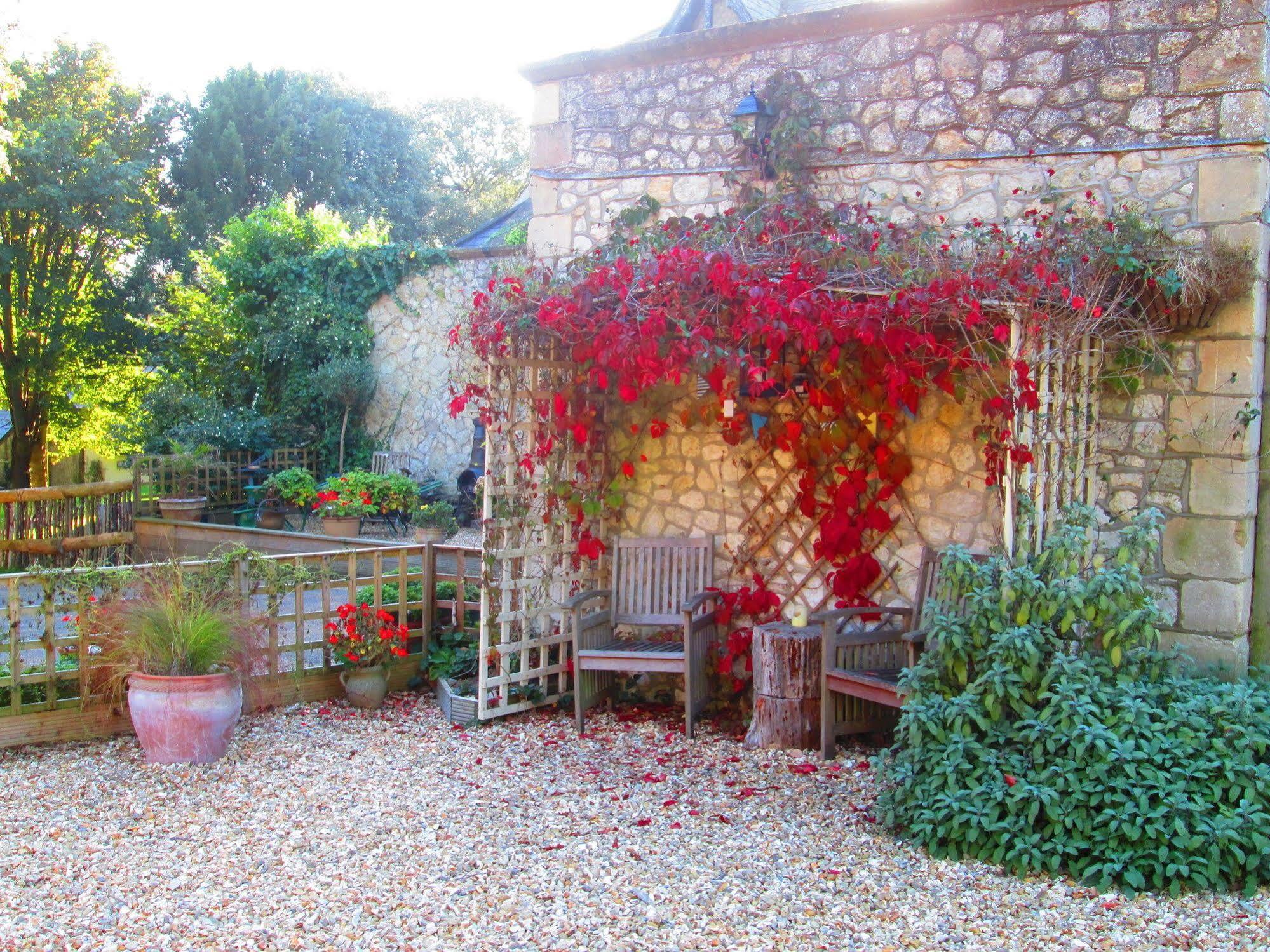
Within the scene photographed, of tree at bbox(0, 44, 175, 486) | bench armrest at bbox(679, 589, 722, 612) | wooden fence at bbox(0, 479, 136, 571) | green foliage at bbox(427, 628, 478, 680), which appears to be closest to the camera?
bench armrest at bbox(679, 589, 722, 612)

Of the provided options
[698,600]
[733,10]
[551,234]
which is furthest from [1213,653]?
[733,10]

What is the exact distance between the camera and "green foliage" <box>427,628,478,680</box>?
5.77 meters

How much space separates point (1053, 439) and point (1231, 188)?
1299 millimetres

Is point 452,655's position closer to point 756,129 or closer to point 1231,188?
point 756,129

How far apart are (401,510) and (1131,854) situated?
26.2ft

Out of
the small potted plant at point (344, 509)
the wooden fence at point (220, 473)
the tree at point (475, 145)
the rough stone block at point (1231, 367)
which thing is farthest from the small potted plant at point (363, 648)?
the tree at point (475, 145)

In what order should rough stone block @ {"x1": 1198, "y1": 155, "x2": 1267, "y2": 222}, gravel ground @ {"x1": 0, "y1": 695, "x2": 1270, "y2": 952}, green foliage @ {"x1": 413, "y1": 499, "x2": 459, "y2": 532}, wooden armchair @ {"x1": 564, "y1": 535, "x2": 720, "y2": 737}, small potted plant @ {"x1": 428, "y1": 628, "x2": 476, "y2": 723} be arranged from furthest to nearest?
green foliage @ {"x1": 413, "y1": 499, "x2": 459, "y2": 532}, small potted plant @ {"x1": 428, "y1": 628, "x2": 476, "y2": 723}, wooden armchair @ {"x1": 564, "y1": 535, "x2": 720, "y2": 737}, rough stone block @ {"x1": 1198, "y1": 155, "x2": 1267, "y2": 222}, gravel ground @ {"x1": 0, "y1": 695, "x2": 1270, "y2": 952}

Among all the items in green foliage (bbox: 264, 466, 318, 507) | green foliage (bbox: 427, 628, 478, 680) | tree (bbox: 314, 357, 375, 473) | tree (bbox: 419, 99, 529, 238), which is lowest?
green foliage (bbox: 427, 628, 478, 680)

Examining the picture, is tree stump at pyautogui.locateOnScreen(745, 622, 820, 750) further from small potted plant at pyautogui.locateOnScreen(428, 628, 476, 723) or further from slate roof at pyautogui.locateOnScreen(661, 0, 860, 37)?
slate roof at pyautogui.locateOnScreen(661, 0, 860, 37)

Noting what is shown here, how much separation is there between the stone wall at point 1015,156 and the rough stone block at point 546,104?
6.1 inches

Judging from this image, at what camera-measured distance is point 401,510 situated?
33.8 ft

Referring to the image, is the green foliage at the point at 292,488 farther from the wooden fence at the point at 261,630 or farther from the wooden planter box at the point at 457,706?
the wooden planter box at the point at 457,706

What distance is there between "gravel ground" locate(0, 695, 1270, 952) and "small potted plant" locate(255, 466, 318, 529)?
6.07 meters

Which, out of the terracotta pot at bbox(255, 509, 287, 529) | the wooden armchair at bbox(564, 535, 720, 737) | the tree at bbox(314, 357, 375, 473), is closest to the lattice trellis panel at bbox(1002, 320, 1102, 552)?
the wooden armchair at bbox(564, 535, 720, 737)
